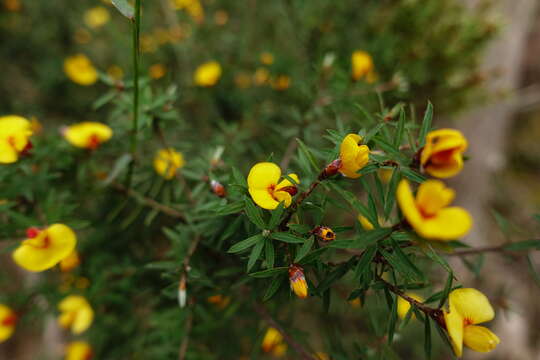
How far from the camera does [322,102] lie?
1.04 metres

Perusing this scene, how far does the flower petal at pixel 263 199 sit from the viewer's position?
0.52 m

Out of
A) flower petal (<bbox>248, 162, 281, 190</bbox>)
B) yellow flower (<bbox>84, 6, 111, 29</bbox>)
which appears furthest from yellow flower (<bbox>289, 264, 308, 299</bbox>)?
yellow flower (<bbox>84, 6, 111, 29</bbox>)

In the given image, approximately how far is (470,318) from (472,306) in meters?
0.02

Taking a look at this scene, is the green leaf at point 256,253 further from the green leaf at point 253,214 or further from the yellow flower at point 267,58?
the yellow flower at point 267,58

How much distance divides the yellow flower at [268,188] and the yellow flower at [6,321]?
102cm

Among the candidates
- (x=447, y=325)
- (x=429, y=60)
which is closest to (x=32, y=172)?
(x=447, y=325)

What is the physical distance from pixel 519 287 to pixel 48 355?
286cm

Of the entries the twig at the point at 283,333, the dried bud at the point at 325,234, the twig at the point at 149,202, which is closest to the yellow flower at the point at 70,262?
the twig at the point at 149,202

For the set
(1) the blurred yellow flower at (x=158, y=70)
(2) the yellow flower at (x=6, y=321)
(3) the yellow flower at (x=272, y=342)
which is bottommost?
(2) the yellow flower at (x=6, y=321)

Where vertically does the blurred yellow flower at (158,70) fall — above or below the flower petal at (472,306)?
above

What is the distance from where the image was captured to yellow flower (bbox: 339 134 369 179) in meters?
0.48

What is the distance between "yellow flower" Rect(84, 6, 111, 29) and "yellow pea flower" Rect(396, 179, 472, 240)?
6.11ft

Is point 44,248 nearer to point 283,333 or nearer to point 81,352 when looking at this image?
point 283,333

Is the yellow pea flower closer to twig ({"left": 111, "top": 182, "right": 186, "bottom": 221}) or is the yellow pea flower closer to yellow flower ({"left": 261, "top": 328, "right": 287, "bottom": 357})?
twig ({"left": 111, "top": 182, "right": 186, "bottom": 221})
